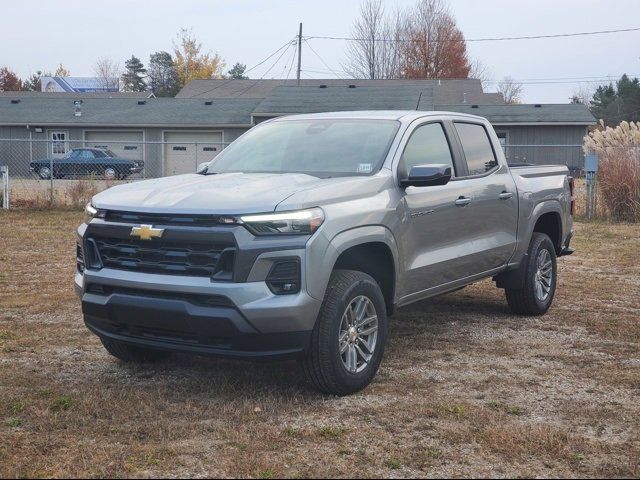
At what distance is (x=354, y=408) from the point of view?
4.83 meters

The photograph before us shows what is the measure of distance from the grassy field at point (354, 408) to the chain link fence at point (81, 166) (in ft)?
37.2

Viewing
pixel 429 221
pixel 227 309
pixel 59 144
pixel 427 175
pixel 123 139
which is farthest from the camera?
pixel 59 144

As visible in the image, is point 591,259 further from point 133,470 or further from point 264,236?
point 133,470

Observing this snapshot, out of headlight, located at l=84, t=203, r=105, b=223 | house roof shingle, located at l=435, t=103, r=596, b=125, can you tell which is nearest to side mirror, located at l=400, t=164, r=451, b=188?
headlight, located at l=84, t=203, r=105, b=223

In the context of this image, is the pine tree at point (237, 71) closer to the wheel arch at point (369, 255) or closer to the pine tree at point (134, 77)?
the pine tree at point (134, 77)

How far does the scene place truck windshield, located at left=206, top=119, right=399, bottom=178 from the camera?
5.77 meters

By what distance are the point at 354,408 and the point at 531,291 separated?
10.8 ft

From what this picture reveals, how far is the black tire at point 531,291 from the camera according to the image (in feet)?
24.7

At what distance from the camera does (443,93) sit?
4344cm

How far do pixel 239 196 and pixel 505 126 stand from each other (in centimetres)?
3371

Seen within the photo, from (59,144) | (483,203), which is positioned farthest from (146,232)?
(59,144)

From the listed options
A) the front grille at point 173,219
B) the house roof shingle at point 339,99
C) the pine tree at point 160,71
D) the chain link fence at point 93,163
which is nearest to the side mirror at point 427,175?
the front grille at point 173,219

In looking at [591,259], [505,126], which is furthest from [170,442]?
[505,126]

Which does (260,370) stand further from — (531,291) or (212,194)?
(531,291)
